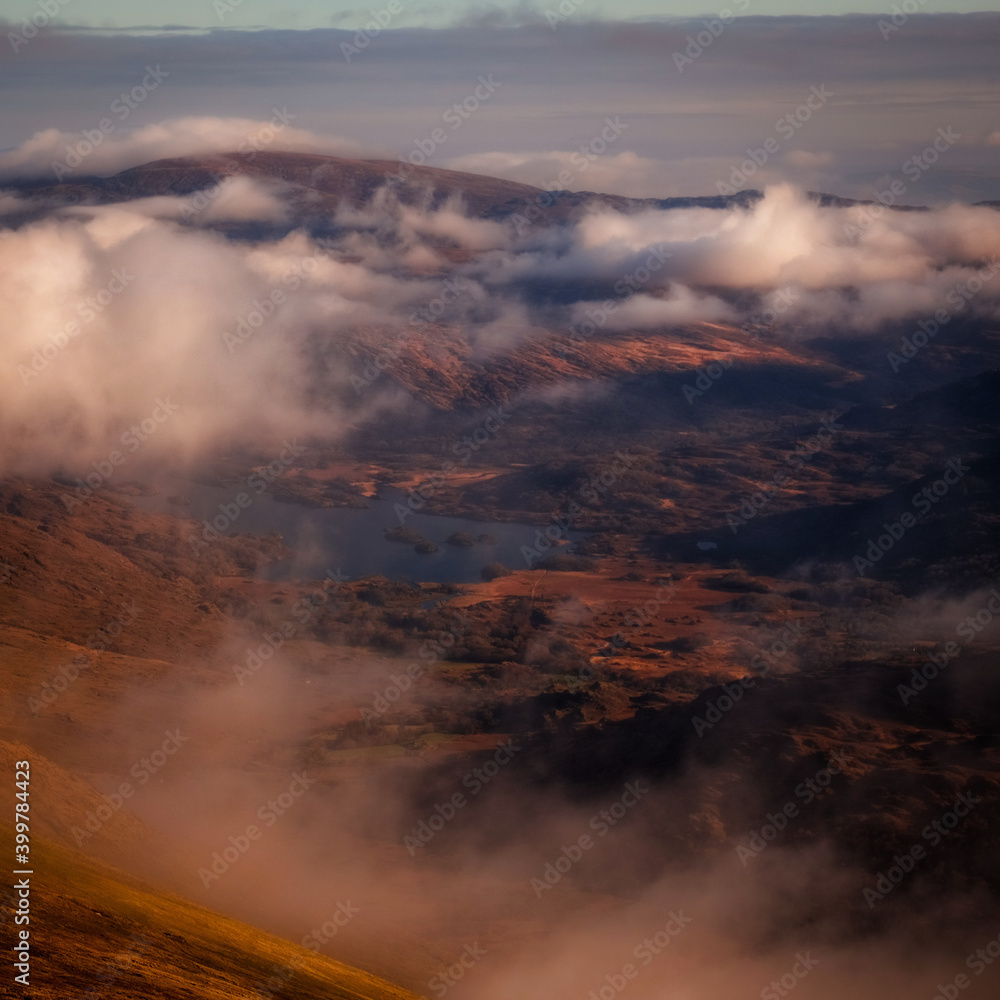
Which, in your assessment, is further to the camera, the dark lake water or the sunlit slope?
the dark lake water

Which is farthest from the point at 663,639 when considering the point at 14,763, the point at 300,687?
the point at 14,763

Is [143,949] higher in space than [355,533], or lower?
lower

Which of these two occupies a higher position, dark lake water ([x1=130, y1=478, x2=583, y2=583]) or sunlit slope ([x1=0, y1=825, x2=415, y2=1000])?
dark lake water ([x1=130, y1=478, x2=583, y2=583])

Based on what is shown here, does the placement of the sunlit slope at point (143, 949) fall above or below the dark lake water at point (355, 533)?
below

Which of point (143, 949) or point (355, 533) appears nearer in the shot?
point (143, 949)

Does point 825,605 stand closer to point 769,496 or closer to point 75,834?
point 769,496
